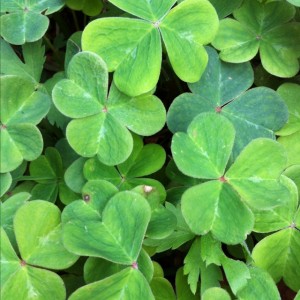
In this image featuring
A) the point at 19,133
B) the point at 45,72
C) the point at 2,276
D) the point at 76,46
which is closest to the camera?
the point at 2,276

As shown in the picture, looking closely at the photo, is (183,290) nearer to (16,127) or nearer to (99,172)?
A: (99,172)

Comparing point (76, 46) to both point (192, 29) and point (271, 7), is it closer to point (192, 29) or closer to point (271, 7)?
point (192, 29)

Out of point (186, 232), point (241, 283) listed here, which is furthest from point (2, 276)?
point (241, 283)

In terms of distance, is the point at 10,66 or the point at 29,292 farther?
the point at 10,66

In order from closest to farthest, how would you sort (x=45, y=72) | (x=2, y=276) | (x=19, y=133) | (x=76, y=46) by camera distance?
(x=2, y=276) < (x=19, y=133) < (x=76, y=46) < (x=45, y=72)

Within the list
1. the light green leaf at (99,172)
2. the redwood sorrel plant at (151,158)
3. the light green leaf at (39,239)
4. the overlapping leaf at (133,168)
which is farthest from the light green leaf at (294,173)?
the light green leaf at (39,239)

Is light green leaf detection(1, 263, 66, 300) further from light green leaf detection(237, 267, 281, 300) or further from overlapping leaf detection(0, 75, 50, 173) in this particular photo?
light green leaf detection(237, 267, 281, 300)
